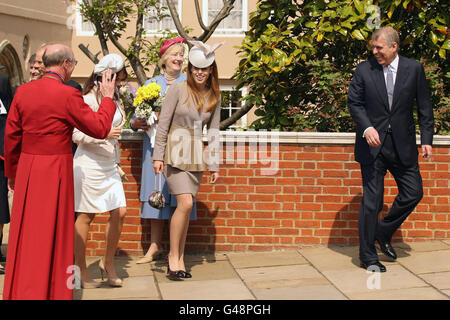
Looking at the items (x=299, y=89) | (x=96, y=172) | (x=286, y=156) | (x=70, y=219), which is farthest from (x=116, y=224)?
(x=299, y=89)

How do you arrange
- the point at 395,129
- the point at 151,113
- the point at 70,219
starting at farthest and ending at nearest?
the point at 151,113 → the point at 395,129 → the point at 70,219

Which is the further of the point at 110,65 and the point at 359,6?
the point at 359,6

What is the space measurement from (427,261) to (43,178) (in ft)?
11.9

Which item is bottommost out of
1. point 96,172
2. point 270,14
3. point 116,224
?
point 116,224

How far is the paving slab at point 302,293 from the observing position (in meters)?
6.04

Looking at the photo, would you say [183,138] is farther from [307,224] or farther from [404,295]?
[404,295]

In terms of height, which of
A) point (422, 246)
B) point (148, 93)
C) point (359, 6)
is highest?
point (359, 6)

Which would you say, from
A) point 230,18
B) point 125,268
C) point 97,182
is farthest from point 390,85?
point 230,18

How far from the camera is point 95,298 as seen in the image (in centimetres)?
618

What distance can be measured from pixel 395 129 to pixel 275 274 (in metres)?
1.64

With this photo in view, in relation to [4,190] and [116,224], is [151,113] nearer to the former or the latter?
[116,224]

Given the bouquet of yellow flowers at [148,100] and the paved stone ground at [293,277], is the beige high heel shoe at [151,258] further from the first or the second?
the bouquet of yellow flowers at [148,100]

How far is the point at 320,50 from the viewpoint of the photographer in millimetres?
9258

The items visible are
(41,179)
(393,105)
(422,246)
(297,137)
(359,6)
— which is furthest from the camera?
(359,6)
